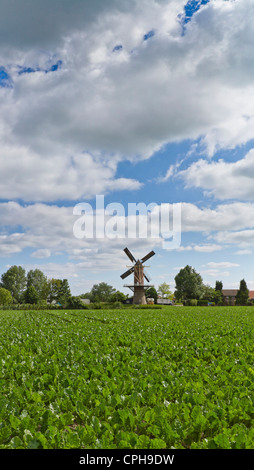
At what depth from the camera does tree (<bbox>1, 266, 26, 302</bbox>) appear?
11569cm

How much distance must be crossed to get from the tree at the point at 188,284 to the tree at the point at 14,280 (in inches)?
2181

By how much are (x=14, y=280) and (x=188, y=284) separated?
61.1 meters

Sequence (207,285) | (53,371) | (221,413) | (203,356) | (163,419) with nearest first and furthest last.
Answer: (163,419)
(221,413)
(53,371)
(203,356)
(207,285)

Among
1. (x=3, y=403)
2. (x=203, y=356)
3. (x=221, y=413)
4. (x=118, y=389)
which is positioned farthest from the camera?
(x=203, y=356)

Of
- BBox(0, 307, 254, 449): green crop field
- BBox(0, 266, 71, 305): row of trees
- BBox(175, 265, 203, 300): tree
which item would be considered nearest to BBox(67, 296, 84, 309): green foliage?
BBox(0, 266, 71, 305): row of trees

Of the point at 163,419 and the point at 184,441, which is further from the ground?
the point at 163,419

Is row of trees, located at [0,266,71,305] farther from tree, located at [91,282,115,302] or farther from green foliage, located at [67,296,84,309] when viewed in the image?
green foliage, located at [67,296,84,309]

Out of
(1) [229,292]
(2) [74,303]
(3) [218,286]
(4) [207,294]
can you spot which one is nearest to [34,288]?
(2) [74,303]

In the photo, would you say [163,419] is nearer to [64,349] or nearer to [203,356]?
[203,356]

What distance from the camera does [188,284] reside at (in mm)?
108188
